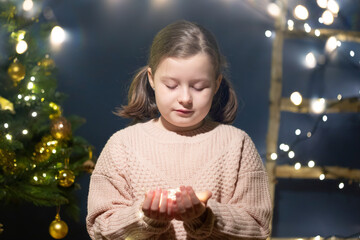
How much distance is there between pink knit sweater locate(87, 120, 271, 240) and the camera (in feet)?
5.02

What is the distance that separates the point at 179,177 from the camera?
1.58m

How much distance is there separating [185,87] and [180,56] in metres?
0.09

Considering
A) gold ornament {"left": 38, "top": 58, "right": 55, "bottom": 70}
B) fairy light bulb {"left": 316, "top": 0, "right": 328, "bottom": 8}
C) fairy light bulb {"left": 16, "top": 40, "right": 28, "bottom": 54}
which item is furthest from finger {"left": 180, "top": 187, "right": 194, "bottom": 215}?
fairy light bulb {"left": 316, "top": 0, "right": 328, "bottom": 8}

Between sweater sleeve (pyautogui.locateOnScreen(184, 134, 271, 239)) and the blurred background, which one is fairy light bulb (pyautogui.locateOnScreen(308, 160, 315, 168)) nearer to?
the blurred background

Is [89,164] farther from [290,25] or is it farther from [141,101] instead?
[290,25]

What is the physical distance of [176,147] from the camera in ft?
5.34

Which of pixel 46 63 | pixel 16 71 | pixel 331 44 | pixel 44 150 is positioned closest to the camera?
pixel 16 71

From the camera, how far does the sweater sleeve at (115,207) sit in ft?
4.76

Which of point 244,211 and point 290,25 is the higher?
point 290,25

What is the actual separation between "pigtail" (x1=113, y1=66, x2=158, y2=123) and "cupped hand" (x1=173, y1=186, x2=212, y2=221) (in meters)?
0.49

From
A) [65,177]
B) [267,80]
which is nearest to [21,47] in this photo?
[65,177]

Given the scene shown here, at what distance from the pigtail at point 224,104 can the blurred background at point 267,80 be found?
1.16 metres

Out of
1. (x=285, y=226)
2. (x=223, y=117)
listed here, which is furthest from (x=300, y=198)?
(x=223, y=117)

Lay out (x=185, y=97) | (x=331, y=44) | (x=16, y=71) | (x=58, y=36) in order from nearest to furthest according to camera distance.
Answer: (x=185, y=97) → (x=16, y=71) → (x=58, y=36) → (x=331, y=44)
